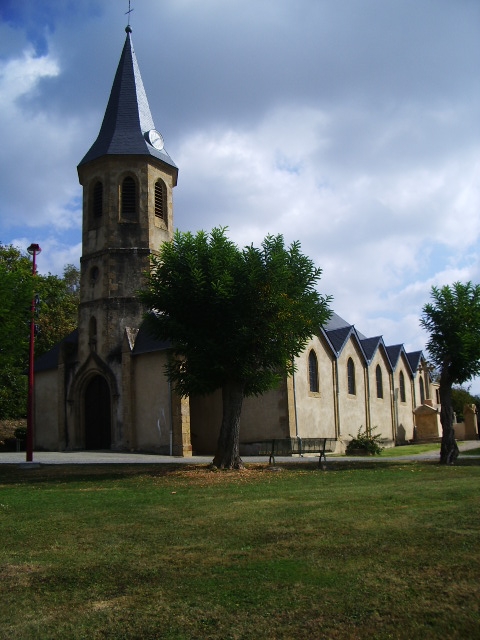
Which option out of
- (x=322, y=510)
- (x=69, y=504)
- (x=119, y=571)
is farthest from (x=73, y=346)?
(x=119, y=571)

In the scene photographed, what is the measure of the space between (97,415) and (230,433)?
16217 mm

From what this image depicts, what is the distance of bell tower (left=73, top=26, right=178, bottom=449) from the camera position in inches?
1313

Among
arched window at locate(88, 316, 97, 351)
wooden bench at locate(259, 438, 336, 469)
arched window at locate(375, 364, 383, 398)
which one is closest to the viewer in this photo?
wooden bench at locate(259, 438, 336, 469)

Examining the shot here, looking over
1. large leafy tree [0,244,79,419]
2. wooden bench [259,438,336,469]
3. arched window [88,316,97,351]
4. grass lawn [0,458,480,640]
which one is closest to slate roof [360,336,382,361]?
wooden bench [259,438,336,469]

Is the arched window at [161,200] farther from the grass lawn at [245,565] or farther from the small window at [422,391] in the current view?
the small window at [422,391]

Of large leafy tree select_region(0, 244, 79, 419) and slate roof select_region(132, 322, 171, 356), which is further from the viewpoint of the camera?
large leafy tree select_region(0, 244, 79, 419)

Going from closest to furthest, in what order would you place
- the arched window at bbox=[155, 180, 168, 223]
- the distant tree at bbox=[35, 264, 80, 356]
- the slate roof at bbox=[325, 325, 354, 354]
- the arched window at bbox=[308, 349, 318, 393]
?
the arched window at bbox=[308, 349, 318, 393], the arched window at bbox=[155, 180, 168, 223], the slate roof at bbox=[325, 325, 354, 354], the distant tree at bbox=[35, 264, 80, 356]

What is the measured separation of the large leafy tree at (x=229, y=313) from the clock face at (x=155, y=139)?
17109 millimetres

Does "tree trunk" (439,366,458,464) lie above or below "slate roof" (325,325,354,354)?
below

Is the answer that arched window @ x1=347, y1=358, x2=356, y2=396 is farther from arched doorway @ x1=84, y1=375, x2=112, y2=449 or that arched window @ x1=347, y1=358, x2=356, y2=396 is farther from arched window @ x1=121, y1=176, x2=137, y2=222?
arched window @ x1=121, y1=176, x2=137, y2=222

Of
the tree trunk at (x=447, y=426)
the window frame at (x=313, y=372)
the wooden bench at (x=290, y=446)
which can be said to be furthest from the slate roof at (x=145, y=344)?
the tree trunk at (x=447, y=426)

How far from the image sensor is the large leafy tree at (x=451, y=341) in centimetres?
2133

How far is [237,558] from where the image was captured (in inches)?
287

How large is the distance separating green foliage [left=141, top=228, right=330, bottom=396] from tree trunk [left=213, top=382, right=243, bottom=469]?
389 mm
